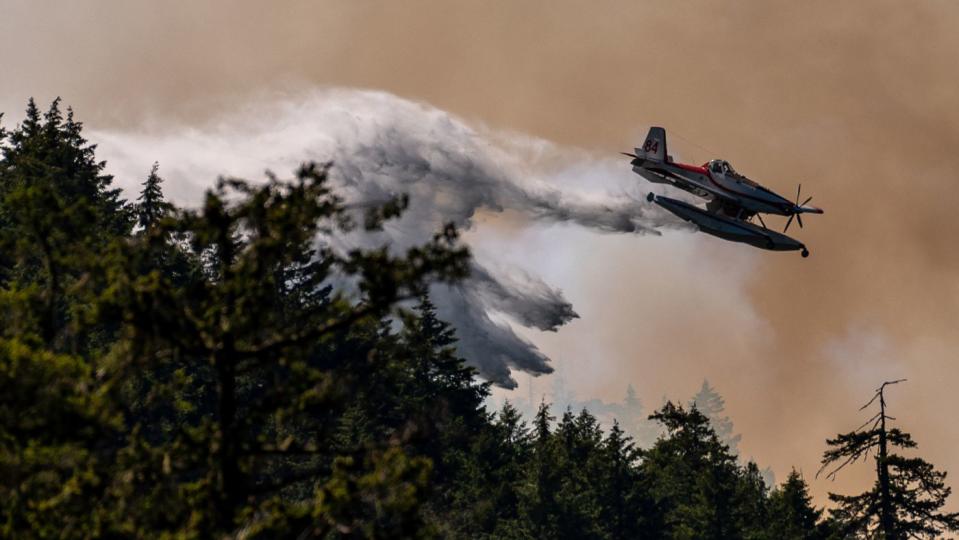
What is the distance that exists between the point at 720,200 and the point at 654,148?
4.34 m

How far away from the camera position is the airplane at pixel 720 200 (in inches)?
2708

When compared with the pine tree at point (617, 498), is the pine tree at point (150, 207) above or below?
above

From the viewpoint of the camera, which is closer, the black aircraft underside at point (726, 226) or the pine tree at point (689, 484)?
the black aircraft underside at point (726, 226)

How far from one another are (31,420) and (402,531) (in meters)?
5.59

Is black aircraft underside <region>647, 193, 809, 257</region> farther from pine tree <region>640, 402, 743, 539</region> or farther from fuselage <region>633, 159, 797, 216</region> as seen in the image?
pine tree <region>640, 402, 743, 539</region>

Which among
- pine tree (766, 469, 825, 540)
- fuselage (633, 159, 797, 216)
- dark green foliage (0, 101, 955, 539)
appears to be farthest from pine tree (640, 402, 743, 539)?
dark green foliage (0, 101, 955, 539)

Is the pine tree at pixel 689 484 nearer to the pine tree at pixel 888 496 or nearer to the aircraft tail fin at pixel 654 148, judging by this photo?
the pine tree at pixel 888 496

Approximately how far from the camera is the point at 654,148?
71.6 meters

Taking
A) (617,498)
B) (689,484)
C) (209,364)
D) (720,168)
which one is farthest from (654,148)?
(209,364)

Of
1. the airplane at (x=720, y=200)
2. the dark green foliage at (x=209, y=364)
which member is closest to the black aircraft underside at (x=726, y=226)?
the airplane at (x=720, y=200)

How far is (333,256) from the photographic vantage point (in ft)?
69.9

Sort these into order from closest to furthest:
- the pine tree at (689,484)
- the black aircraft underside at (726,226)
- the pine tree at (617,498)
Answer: the black aircraft underside at (726,226) → the pine tree at (689,484) → the pine tree at (617,498)

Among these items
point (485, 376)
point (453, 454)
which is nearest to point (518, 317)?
point (485, 376)

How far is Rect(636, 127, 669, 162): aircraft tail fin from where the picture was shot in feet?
233
